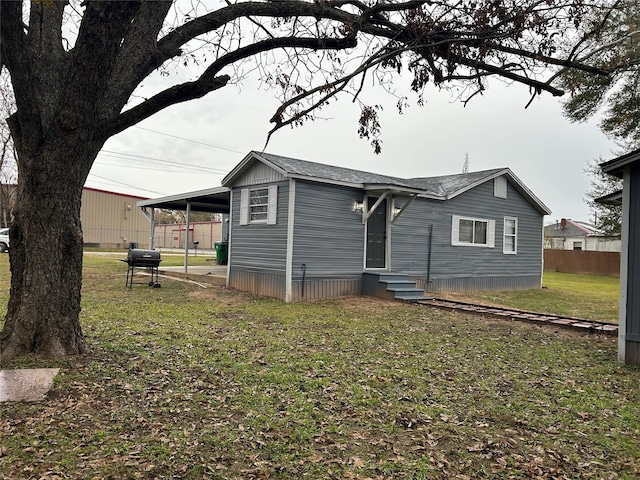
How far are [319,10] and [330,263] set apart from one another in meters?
6.83

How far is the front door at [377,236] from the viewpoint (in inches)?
458

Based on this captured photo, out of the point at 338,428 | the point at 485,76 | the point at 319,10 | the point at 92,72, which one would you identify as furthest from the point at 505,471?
the point at 92,72

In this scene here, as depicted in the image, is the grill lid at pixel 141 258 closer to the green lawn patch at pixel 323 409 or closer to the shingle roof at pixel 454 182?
the green lawn patch at pixel 323 409

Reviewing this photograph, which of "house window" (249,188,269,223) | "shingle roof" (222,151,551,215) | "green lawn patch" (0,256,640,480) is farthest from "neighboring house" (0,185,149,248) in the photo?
"green lawn patch" (0,256,640,480)

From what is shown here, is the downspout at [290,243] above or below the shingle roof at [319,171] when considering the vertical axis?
below

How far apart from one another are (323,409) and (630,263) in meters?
4.41

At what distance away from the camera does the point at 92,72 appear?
13.9ft

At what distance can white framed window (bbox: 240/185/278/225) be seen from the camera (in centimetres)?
1059

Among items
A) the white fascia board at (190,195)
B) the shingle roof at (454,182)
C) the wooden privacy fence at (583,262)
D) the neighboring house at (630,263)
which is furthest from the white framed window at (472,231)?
the wooden privacy fence at (583,262)

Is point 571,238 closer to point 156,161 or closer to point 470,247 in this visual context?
point 470,247

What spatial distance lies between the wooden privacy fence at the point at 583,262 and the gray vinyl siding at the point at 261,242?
2248cm

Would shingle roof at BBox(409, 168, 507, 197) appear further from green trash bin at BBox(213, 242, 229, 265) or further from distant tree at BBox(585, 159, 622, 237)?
distant tree at BBox(585, 159, 622, 237)

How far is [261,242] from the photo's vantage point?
436 inches

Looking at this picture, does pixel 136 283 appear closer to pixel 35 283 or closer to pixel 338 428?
pixel 35 283
